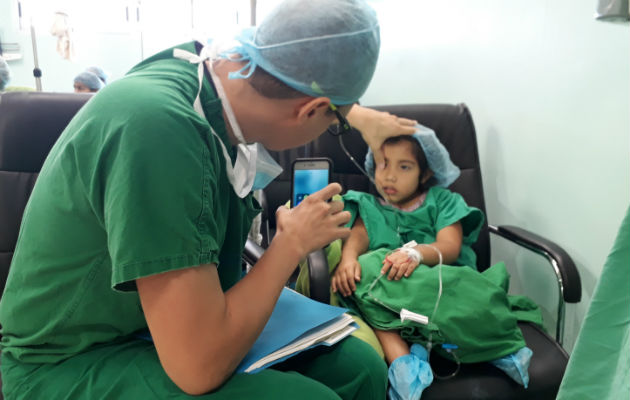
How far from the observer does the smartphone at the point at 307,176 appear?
1.16 meters

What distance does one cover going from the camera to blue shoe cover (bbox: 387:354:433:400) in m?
0.94

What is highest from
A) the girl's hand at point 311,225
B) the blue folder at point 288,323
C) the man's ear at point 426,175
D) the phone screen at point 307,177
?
the girl's hand at point 311,225

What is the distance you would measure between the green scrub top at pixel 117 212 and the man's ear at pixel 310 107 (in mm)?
120

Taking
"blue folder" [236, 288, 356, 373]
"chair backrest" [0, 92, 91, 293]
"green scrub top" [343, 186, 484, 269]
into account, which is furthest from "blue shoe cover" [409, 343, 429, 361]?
"chair backrest" [0, 92, 91, 293]

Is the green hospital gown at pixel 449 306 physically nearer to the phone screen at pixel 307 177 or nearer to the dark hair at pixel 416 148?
the phone screen at pixel 307 177

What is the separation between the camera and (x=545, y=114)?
4.77ft

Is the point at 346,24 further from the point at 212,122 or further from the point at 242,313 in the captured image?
the point at 242,313

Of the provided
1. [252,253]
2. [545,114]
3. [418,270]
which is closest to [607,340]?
[418,270]

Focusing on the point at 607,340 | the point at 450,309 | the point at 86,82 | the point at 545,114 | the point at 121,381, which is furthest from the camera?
the point at 86,82

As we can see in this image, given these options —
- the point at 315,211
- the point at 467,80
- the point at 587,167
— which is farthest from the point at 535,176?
the point at 315,211

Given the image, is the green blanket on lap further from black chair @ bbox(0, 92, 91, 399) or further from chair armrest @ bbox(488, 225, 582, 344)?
black chair @ bbox(0, 92, 91, 399)

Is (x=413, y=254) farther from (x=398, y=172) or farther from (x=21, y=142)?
(x=21, y=142)

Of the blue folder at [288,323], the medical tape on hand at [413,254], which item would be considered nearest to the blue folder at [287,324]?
the blue folder at [288,323]

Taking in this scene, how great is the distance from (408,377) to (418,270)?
28cm
